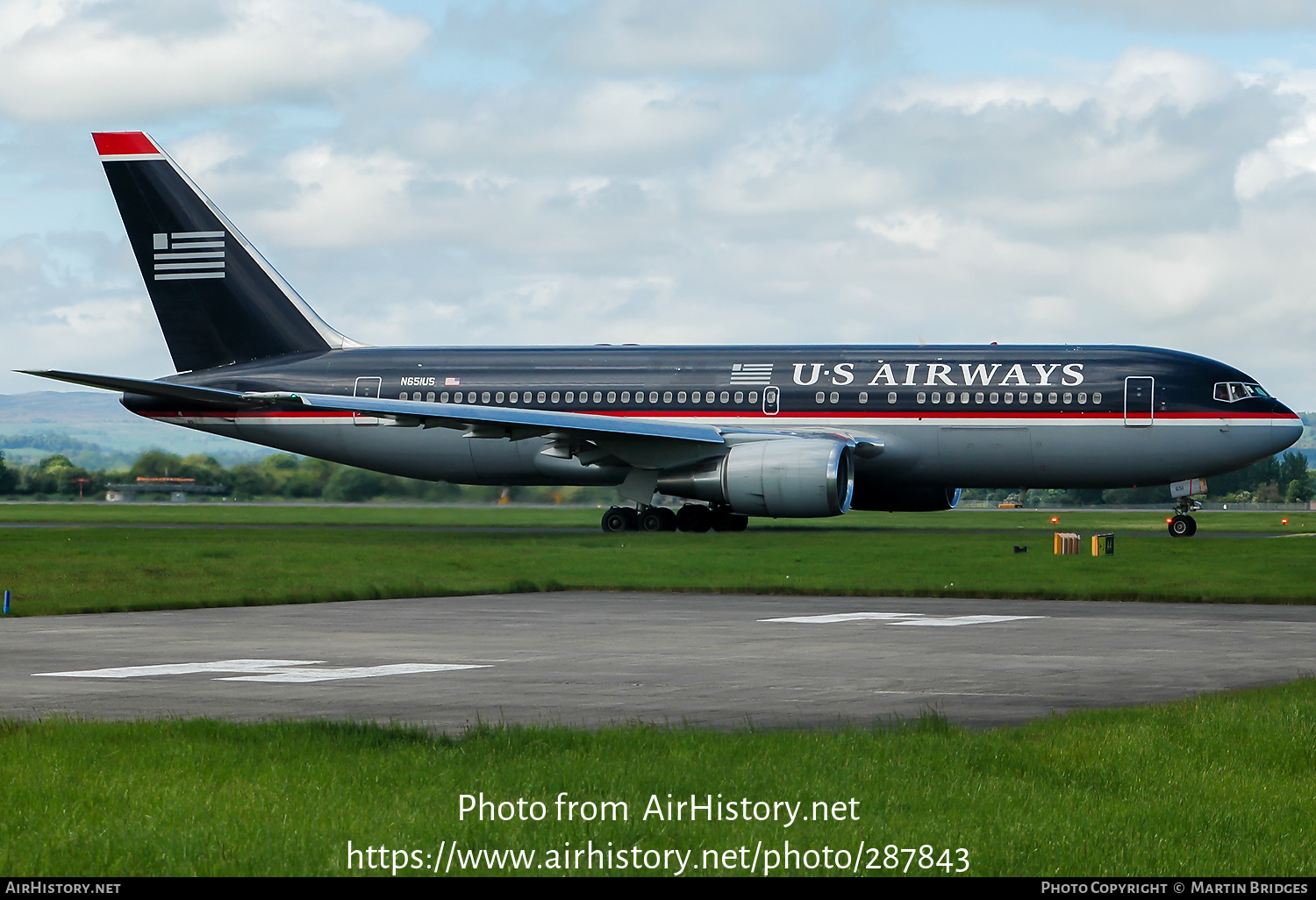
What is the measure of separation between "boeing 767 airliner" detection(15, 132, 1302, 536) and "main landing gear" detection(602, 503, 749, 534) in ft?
0.18

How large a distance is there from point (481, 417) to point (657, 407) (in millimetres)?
5179

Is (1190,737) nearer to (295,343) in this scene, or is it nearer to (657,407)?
(657,407)

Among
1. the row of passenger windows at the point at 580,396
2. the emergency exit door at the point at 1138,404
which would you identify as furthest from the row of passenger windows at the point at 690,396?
the emergency exit door at the point at 1138,404

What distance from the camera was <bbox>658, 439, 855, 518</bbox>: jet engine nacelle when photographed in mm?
34469

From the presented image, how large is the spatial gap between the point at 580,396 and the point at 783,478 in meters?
7.37

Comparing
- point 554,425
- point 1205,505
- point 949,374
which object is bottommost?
point 1205,505

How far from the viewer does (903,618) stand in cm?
2008

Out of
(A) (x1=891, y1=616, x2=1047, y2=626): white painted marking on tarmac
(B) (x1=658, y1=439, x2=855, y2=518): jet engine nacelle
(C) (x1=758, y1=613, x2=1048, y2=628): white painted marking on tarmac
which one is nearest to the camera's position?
(A) (x1=891, y1=616, x2=1047, y2=626): white painted marking on tarmac

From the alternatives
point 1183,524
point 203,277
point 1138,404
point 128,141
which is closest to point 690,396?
point 1138,404

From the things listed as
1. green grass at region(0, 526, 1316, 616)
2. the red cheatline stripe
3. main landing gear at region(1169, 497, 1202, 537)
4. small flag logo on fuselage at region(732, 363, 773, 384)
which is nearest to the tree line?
main landing gear at region(1169, 497, 1202, 537)

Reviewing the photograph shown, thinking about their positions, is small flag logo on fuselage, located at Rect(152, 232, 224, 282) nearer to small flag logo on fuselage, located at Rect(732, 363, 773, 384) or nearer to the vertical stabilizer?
the vertical stabilizer

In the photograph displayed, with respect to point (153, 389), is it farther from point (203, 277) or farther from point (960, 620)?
point (960, 620)

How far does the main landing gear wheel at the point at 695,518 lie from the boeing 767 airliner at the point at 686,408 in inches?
2.2

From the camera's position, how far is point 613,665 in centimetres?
1445
